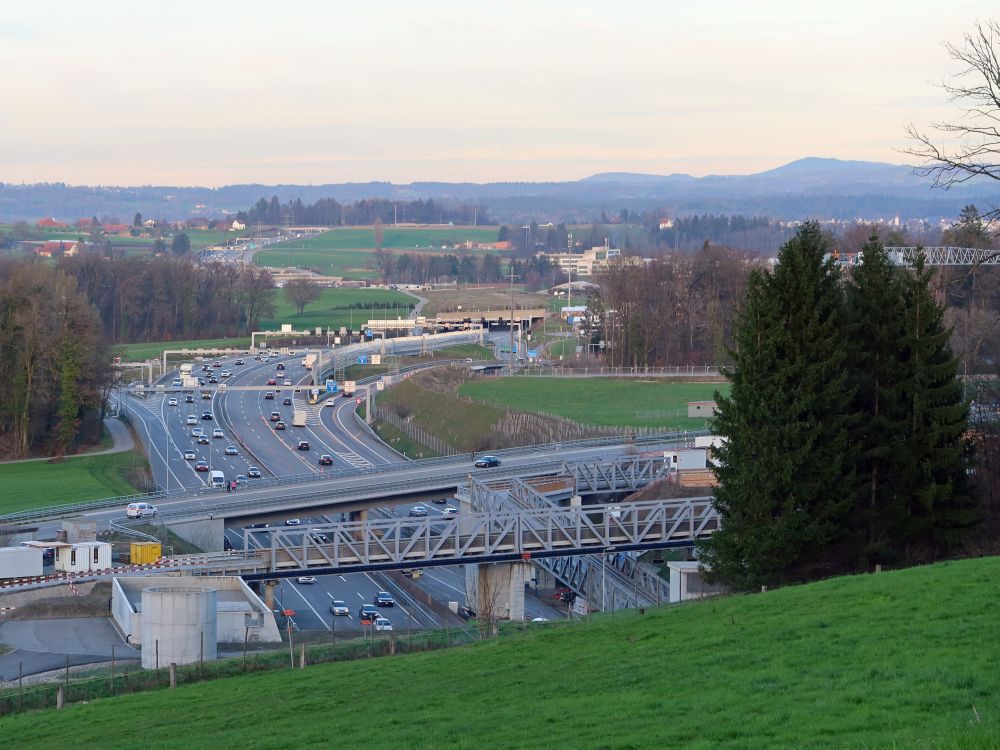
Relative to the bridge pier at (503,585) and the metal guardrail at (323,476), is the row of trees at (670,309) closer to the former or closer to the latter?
the metal guardrail at (323,476)

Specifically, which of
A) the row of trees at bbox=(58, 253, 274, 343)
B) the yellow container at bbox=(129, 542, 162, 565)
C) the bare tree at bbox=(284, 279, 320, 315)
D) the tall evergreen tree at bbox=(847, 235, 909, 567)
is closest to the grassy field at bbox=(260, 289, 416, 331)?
the bare tree at bbox=(284, 279, 320, 315)

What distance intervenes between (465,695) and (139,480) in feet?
202

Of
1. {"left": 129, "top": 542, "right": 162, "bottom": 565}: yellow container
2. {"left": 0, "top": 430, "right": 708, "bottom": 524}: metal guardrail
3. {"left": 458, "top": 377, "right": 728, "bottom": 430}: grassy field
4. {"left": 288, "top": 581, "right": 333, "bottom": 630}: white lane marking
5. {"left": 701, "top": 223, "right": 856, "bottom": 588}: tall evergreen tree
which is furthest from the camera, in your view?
{"left": 458, "top": 377, "right": 728, "bottom": 430}: grassy field

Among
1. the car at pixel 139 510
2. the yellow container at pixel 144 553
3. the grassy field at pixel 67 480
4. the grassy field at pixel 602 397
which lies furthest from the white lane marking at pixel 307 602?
the grassy field at pixel 602 397

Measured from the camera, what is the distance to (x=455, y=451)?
87.6 metres

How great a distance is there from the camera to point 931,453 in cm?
3388

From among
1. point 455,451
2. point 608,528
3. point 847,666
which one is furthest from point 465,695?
point 455,451

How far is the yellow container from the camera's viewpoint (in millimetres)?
47594

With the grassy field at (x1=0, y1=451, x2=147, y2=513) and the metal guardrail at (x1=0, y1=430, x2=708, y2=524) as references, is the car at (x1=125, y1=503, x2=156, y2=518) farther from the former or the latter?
the grassy field at (x1=0, y1=451, x2=147, y2=513)

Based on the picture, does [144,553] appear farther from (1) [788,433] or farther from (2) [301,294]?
(2) [301,294]

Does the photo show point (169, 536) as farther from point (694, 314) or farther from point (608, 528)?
point (694, 314)

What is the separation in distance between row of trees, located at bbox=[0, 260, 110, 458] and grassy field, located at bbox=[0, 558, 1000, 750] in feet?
195

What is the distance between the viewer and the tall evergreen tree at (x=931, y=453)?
33469 millimetres

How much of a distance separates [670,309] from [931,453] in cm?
9018
